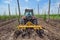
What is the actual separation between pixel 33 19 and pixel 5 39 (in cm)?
391

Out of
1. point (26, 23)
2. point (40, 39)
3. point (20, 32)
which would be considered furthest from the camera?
point (26, 23)

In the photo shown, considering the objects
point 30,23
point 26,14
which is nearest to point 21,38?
point 30,23

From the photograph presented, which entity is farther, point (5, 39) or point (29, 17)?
point (29, 17)

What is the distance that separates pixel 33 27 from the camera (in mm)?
13523

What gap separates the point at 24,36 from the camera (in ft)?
40.6

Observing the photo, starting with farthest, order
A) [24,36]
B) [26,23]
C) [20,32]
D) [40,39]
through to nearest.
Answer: [26,23], [20,32], [24,36], [40,39]

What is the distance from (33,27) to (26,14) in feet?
6.69

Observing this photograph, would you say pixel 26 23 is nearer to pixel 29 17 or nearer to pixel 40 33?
pixel 29 17

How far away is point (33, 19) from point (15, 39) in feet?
11.6

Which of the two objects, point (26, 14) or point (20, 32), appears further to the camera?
point (26, 14)

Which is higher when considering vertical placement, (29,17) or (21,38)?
(29,17)

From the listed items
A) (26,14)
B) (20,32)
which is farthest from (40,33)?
(26,14)

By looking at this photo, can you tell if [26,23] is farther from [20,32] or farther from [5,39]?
[5,39]

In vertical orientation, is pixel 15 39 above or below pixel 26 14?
below
